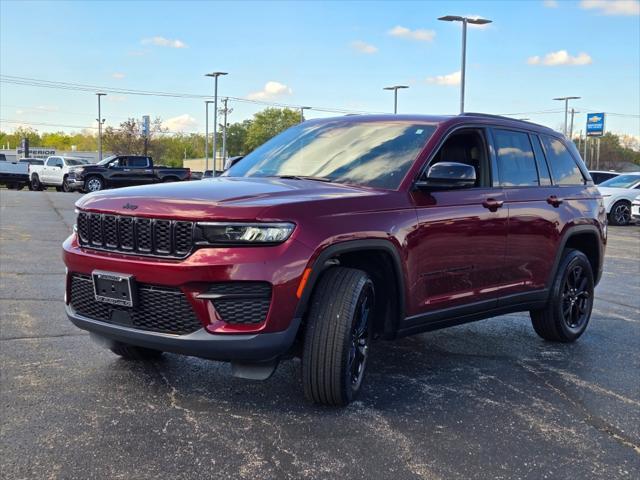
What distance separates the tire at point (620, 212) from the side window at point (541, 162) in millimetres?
16679

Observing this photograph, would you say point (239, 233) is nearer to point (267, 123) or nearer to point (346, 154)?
point (346, 154)

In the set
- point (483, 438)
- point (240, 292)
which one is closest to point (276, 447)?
point (240, 292)

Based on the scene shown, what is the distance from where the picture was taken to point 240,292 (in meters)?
3.58

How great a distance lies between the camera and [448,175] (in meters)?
4.34

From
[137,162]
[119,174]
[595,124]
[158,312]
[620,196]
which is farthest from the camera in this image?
[595,124]

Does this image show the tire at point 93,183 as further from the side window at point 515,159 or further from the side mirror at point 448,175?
the side mirror at point 448,175

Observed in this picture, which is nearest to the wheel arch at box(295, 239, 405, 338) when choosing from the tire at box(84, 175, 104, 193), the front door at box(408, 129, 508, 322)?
the front door at box(408, 129, 508, 322)

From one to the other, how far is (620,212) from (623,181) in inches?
41.9

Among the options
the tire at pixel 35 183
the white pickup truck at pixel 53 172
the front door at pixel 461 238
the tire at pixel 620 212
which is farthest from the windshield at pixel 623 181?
the tire at pixel 35 183

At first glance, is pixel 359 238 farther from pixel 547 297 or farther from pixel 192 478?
pixel 547 297

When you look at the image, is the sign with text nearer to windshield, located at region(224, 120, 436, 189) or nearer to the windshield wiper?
windshield, located at region(224, 120, 436, 189)

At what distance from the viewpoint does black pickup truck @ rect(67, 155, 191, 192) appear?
1185 inches

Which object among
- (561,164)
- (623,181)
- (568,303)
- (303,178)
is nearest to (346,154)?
(303,178)

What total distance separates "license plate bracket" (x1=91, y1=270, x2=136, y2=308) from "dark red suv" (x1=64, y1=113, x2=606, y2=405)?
0.01 metres
